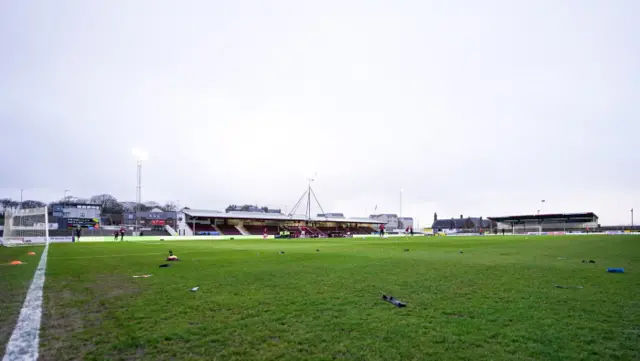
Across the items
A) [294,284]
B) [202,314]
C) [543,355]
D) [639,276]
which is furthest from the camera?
[639,276]

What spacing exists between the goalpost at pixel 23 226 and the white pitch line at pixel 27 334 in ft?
119

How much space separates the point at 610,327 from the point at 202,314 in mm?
6002

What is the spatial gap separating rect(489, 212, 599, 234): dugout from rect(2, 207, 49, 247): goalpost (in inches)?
4242

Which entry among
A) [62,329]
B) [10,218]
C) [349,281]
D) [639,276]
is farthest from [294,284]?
[10,218]

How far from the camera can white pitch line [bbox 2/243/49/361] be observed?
4.07 metres

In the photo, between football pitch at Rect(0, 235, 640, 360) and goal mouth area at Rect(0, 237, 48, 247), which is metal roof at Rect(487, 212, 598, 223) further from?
goal mouth area at Rect(0, 237, 48, 247)

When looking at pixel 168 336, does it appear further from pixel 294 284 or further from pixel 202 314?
pixel 294 284

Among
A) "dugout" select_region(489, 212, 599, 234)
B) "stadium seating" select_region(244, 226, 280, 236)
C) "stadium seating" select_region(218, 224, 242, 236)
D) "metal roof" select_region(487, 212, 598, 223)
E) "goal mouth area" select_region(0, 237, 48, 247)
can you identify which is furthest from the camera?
"metal roof" select_region(487, 212, 598, 223)

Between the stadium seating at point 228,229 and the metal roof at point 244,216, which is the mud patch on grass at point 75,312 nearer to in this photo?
the stadium seating at point 228,229

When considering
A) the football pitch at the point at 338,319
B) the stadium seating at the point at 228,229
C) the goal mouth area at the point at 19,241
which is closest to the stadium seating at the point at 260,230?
the stadium seating at the point at 228,229

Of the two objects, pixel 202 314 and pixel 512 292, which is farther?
pixel 512 292

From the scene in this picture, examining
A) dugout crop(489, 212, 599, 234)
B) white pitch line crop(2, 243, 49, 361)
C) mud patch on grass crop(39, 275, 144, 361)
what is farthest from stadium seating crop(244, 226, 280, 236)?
white pitch line crop(2, 243, 49, 361)

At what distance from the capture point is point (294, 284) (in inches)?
348

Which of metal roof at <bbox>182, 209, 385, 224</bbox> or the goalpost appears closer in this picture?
the goalpost
